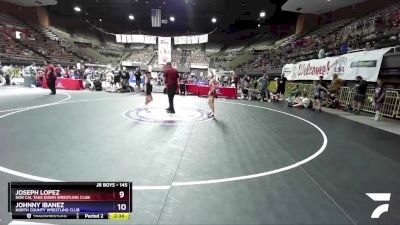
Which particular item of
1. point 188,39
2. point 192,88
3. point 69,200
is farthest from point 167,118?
point 188,39

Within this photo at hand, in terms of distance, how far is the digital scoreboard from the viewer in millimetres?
2590

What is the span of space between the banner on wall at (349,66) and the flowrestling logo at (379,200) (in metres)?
Result: 10.3

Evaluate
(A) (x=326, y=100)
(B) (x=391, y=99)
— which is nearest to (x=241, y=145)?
(B) (x=391, y=99)

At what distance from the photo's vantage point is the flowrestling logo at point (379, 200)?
329 centimetres

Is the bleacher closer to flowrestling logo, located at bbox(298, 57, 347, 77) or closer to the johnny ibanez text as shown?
flowrestling logo, located at bbox(298, 57, 347, 77)

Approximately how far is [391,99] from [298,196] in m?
11.0

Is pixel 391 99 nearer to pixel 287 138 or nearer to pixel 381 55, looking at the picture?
pixel 381 55

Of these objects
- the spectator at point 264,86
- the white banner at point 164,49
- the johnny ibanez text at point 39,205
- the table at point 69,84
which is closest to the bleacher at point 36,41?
the table at point 69,84

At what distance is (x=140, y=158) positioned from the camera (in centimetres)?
501

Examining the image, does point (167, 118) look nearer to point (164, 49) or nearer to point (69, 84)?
point (164, 49)

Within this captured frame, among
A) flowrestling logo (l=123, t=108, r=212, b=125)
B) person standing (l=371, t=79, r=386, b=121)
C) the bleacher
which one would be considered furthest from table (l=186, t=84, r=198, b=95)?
the bleacher

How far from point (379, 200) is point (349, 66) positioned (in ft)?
39.5

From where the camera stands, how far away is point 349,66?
45.2 feet

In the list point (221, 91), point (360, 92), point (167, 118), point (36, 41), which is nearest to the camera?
point (167, 118)
